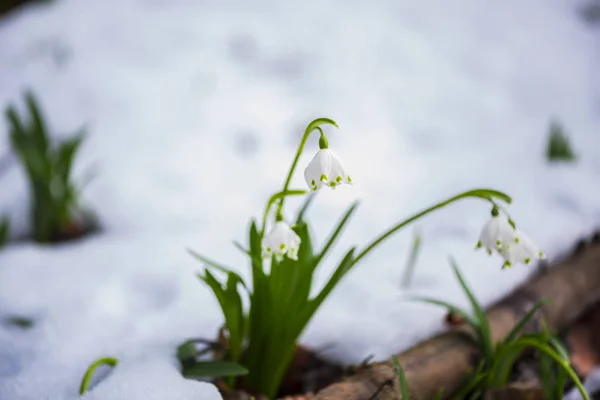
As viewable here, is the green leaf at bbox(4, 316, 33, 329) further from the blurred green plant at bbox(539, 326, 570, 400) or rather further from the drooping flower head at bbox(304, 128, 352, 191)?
the blurred green plant at bbox(539, 326, 570, 400)

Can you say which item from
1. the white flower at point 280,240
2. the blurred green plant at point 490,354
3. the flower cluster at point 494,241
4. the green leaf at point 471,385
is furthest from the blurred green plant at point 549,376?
the white flower at point 280,240

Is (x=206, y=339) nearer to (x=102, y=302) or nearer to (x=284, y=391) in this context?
(x=284, y=391)

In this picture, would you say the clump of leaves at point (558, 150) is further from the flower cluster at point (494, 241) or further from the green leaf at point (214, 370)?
the green leaf at point (214, 370)

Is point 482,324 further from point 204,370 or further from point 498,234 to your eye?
point 204,370

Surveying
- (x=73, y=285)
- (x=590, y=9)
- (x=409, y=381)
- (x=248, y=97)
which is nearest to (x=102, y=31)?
(x=248, y=97)

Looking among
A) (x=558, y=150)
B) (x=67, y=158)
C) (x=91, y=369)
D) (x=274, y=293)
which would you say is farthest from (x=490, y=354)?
(x=67, y=158)
